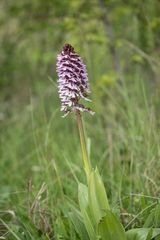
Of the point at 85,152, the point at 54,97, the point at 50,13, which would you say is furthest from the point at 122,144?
the point at 54,97

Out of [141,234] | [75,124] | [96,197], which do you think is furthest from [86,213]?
[75,124]

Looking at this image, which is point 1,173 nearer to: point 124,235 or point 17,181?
point 17,181

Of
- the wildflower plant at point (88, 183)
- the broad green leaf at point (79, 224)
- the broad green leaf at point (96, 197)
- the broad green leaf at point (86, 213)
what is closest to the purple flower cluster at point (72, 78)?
the wildflower plant at point (88, 183)

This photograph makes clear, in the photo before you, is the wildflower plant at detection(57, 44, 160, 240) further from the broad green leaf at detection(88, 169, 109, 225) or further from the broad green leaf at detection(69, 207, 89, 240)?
the broad green leaf at detection(69, 207, 89, 240)

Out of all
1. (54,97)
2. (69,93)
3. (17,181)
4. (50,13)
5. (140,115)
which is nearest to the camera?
(69,93)

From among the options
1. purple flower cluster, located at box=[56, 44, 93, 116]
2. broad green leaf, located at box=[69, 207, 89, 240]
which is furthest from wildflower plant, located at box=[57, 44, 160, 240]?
broad green leaf, located at box=[69, 207, 89, 240]

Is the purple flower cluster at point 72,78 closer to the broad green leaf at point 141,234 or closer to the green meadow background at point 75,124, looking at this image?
the green meadow background at point 75,124

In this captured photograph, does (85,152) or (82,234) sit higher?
(85,152)
